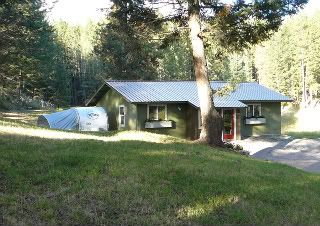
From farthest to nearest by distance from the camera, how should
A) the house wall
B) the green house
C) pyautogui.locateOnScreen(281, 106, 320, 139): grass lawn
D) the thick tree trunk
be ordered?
1. pyautogui.locateOnScreen(281, 106, 320, 139): grass lawn
2. the house wall
3. the green house
4. the thick tree trunk

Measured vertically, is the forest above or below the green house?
above

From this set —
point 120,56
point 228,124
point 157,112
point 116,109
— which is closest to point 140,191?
point 157,112

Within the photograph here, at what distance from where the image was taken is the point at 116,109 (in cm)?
3203

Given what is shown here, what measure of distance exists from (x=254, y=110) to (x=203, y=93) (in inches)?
673

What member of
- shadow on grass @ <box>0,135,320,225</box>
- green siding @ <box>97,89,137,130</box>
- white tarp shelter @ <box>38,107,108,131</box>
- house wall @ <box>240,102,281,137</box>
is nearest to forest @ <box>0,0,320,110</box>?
green siding @ <box>97,89,137,130</box>

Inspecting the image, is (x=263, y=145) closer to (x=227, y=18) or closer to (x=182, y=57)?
(x=227, y=18)

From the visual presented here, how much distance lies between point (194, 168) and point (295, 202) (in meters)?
2.49

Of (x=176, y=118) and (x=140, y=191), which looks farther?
(x=176, y=118)

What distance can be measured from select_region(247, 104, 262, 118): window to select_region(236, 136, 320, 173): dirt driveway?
8.85 feet

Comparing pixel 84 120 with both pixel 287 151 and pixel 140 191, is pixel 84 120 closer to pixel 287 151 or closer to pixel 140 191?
pixel 287 151

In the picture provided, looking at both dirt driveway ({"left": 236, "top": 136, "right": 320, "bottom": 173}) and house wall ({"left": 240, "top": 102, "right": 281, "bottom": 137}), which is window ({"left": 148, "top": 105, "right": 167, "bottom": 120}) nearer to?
dirt driveway ({"left": 236, "top": 136, "right": 320, "bottom": 173})

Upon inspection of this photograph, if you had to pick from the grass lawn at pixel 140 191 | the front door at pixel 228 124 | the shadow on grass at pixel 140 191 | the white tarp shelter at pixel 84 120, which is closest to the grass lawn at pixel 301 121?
the front door at pixel 228 124

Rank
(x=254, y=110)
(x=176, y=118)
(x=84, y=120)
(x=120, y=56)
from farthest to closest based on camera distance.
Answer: (x=120, y=56), (x=254, y=110), (x=84, y=120), (x=176, y=118)

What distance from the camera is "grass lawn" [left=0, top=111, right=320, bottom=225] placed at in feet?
21.4
